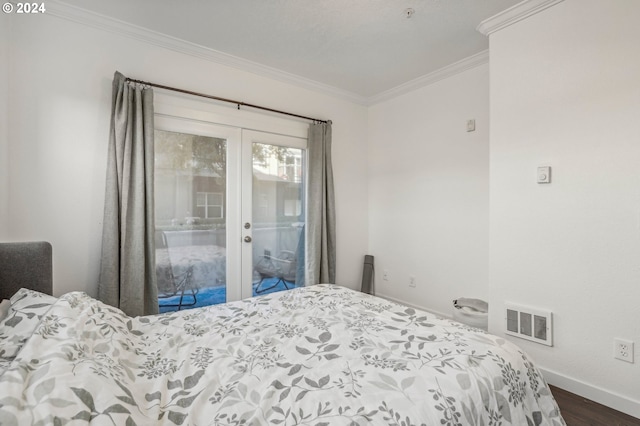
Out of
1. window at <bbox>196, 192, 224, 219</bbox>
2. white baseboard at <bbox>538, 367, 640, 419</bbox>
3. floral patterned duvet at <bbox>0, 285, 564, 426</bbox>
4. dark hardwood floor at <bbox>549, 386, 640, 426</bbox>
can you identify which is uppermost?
window at <bbox>196, 192, 224, 219</bbox>

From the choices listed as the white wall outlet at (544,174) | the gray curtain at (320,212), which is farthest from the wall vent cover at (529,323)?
the gray curtain at (320,212)

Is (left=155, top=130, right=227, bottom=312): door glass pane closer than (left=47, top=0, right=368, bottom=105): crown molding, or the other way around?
(left=47, top=0, right=368, bottom=105): crown molding

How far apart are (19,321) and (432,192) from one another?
10.7 feet

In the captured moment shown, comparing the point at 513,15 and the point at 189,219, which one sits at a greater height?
the point at 513,15

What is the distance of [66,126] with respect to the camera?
2182mm

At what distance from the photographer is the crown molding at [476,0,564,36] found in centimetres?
207

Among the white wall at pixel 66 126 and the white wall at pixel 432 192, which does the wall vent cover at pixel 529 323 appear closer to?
the white wall at pixel 432 192

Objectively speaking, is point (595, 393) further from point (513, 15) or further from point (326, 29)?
point (326, 29)

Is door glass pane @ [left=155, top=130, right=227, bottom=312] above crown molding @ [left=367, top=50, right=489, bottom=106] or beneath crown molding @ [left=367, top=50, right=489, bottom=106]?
beneath

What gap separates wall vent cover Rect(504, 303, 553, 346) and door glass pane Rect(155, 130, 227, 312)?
2450mm

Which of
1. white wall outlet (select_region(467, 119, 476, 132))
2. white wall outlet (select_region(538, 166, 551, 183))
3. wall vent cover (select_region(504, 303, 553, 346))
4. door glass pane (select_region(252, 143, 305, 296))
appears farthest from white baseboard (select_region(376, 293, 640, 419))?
door glass pane (select_region(252, 143, 305, 296))

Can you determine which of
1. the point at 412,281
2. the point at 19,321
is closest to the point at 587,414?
the point at 412,281

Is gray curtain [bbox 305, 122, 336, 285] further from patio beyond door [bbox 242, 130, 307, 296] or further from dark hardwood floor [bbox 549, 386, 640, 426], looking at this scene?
dark hardwood floor [bbox 549, 386, 640, 426]

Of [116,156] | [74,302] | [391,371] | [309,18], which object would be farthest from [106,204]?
[391,371]
